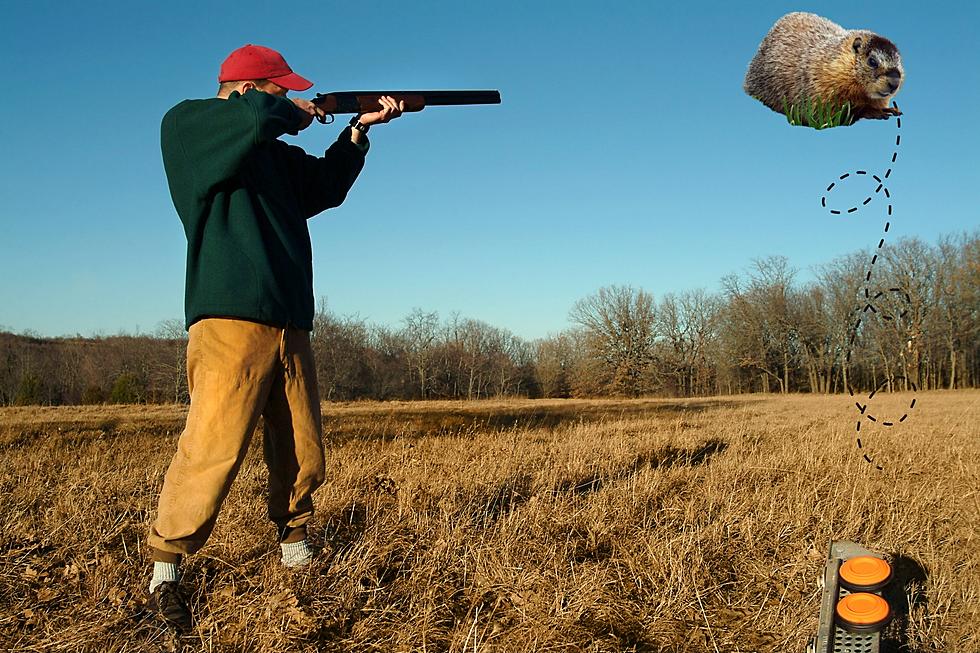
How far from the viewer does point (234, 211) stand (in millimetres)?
3168

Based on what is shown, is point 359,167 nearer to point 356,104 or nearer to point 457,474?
point 356,104

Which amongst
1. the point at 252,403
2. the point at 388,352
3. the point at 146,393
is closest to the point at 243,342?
the point at 252,403

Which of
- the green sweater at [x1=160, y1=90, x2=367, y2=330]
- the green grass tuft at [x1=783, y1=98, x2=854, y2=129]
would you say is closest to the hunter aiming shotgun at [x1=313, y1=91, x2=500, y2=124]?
the green sweater at [x1=160, y1=90, x2=367, y2=330]

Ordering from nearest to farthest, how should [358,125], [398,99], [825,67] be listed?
[825,67] → [358,125] → [398,99]

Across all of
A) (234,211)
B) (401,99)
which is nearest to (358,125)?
(401,99)

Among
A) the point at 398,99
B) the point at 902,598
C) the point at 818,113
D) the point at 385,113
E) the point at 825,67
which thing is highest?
the point at 398,99

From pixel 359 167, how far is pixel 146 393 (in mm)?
38542

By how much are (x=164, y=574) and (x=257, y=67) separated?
2278mm

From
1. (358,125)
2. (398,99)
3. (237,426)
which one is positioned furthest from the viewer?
(398,99)

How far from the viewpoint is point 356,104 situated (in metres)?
4.22

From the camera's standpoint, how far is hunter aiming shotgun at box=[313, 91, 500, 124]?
164 inches

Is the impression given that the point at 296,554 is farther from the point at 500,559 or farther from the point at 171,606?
the point at 500,559

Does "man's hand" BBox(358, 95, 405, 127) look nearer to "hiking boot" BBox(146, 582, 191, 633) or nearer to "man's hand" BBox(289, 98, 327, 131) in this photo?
"man's hand" BBox(289, 98, 327, 131)

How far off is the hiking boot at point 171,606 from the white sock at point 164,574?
2cm
